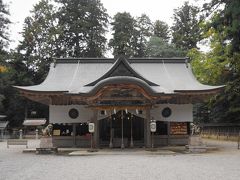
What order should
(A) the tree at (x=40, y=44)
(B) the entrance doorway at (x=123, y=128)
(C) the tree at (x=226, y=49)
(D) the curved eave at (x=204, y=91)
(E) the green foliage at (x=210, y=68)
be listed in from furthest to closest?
(A) the tree at (x=40, y=44) → (E) the green foliage at (x=210, y=68) → (B) the entrance doorway at (x=123, y=128) → (D) the curved eave at (x=204, y=91) → (C) the tree at (x=226, y=49)

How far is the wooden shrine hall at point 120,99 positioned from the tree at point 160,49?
2161cm

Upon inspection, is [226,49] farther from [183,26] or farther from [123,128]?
[183,26]

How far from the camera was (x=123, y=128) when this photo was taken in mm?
24125

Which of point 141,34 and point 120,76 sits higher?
point 141,34

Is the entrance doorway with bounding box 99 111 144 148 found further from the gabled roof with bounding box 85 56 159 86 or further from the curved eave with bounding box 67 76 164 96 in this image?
the curved eave with bounding box 67 76 164 96

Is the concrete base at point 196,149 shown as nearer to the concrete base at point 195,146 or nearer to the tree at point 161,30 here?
the concrete base at point 195,146

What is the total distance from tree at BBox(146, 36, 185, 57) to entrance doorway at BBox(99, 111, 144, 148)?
25748 millimetres

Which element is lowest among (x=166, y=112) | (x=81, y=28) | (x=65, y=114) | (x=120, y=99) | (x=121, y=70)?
(x=65, y=114)

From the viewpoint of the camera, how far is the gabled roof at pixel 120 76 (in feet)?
69.2

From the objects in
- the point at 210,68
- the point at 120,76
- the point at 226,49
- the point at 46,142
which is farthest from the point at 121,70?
the point at 210,68

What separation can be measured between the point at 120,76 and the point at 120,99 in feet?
4.61

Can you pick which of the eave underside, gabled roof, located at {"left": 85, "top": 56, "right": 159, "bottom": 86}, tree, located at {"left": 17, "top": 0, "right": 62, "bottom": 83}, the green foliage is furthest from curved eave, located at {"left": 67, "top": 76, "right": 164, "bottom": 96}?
tree, located at {"left": 17, "top": 0, "right": 62, "bottom": 83}

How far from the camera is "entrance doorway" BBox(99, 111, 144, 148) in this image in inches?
945

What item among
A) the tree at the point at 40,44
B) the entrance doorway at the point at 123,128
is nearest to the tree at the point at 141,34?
the tree at the point at 40,44
